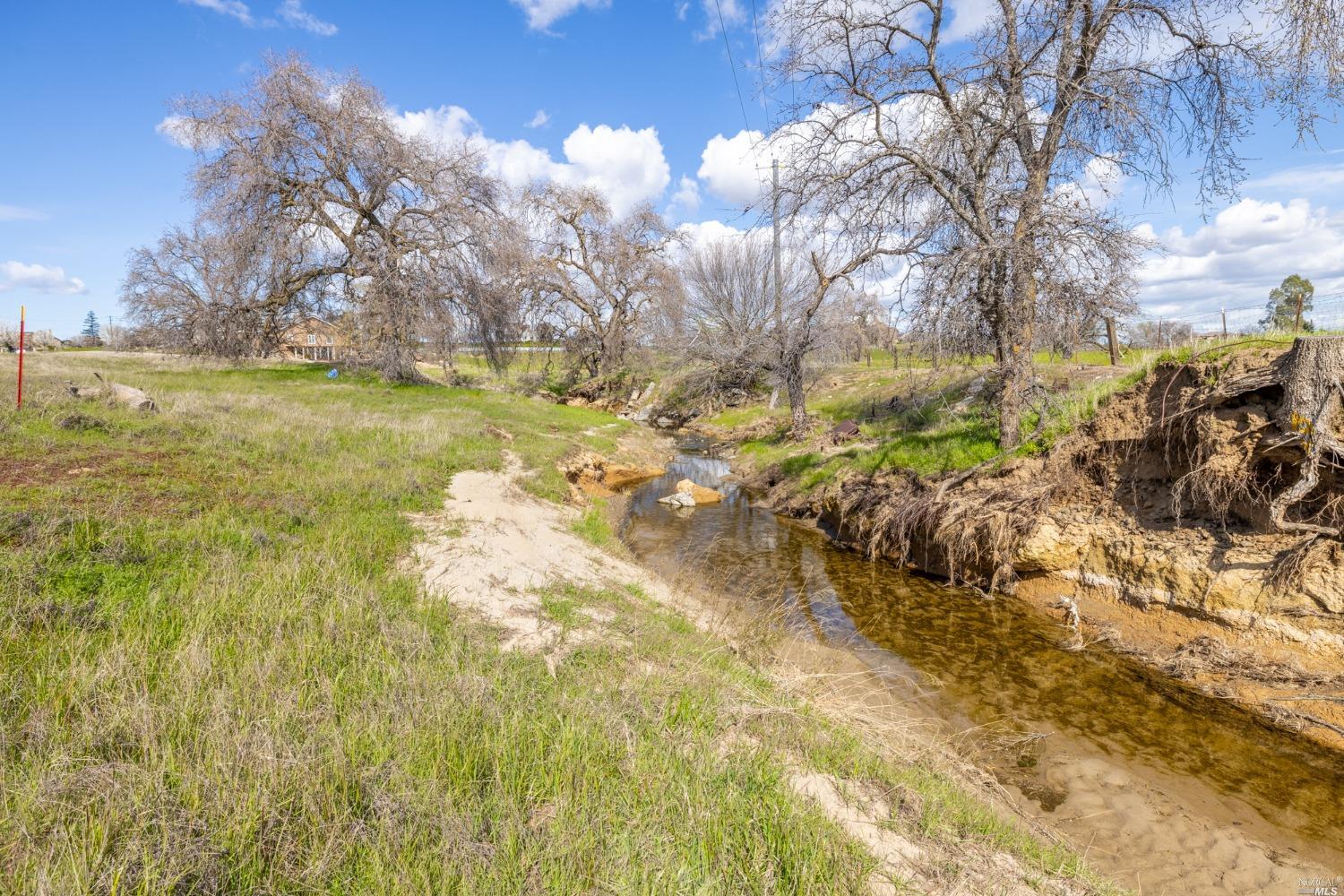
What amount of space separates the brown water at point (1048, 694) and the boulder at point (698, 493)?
400cm

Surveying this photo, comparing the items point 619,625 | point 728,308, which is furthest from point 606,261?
point 619,625

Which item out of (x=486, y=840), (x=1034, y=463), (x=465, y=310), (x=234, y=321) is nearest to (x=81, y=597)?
(x=486, y=840)

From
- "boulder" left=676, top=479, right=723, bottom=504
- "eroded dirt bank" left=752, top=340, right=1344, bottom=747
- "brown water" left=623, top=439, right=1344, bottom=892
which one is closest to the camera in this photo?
"brown water" left=623, top=439, right=1344, bottom=892

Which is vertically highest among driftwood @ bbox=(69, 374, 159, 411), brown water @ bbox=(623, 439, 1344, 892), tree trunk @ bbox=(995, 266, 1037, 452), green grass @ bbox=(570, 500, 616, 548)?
tree trunk @ bbox=(995, 266, 1037, 452)

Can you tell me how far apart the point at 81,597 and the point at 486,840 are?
13.2 ft

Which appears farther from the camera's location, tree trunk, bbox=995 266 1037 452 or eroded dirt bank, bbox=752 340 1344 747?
tree trunk, bbox=995 266 1037 452

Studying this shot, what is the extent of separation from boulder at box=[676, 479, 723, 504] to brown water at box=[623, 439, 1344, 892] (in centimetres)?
400

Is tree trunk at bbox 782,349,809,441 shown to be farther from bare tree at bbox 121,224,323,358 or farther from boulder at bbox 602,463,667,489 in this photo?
bare tree at bbox 121,224,323,358

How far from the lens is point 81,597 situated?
430cm

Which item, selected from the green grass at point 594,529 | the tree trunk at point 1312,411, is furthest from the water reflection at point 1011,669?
the tree trunk at point 1312,411

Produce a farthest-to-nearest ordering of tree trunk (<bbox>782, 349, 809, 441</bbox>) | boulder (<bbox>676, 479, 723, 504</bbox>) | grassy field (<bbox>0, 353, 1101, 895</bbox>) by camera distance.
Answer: tree trunk (<bbox>782, 349, 809, 441</bbox>), boulder (<bbox>676, 479, 723, 504</bbox>), grassy field (<bbox>0, 353, 1101, 895</bbox>)

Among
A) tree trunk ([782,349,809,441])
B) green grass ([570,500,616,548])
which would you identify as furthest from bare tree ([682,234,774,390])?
green grass ([570,500,616,548])

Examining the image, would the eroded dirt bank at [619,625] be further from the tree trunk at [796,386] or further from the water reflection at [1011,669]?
the tree trunk at [796,386]

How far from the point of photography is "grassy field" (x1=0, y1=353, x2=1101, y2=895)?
231 cm
